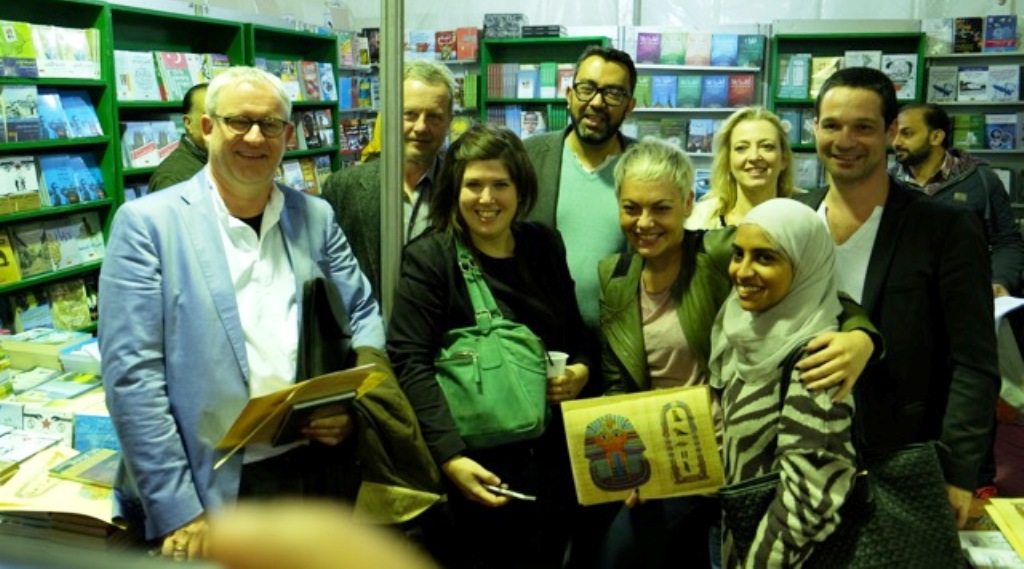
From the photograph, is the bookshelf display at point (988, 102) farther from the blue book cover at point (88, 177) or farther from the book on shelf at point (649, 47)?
the blue book cover at point (88, 177)

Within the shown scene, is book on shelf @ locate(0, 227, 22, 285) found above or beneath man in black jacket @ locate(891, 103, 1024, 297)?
beneath

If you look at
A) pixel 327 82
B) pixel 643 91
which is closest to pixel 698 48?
pixel 643 91

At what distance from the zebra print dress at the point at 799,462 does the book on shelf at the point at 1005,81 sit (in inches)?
280

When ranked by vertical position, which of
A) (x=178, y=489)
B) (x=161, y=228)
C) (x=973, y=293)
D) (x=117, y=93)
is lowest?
(x=178, y=489)

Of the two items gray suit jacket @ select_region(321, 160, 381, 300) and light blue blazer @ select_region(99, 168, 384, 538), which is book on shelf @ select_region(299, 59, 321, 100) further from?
light blue blazer @ select_region(99, 168, 384, 538)

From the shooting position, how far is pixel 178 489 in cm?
176

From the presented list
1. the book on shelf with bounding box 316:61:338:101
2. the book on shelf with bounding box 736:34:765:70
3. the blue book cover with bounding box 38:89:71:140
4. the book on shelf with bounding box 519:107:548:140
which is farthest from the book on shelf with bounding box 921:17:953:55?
the blue book cover with bounding box 38:89:71:140

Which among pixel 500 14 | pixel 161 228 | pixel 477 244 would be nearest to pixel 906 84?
pixel 500 14

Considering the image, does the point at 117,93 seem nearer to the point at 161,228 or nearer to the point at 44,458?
Result: the point at 44,458

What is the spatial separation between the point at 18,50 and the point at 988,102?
7.51 m

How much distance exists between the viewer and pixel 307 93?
7812 millimetres

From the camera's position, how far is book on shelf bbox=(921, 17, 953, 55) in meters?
7.61

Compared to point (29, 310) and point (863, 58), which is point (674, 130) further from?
point (29, 310)

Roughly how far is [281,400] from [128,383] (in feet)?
1.26
